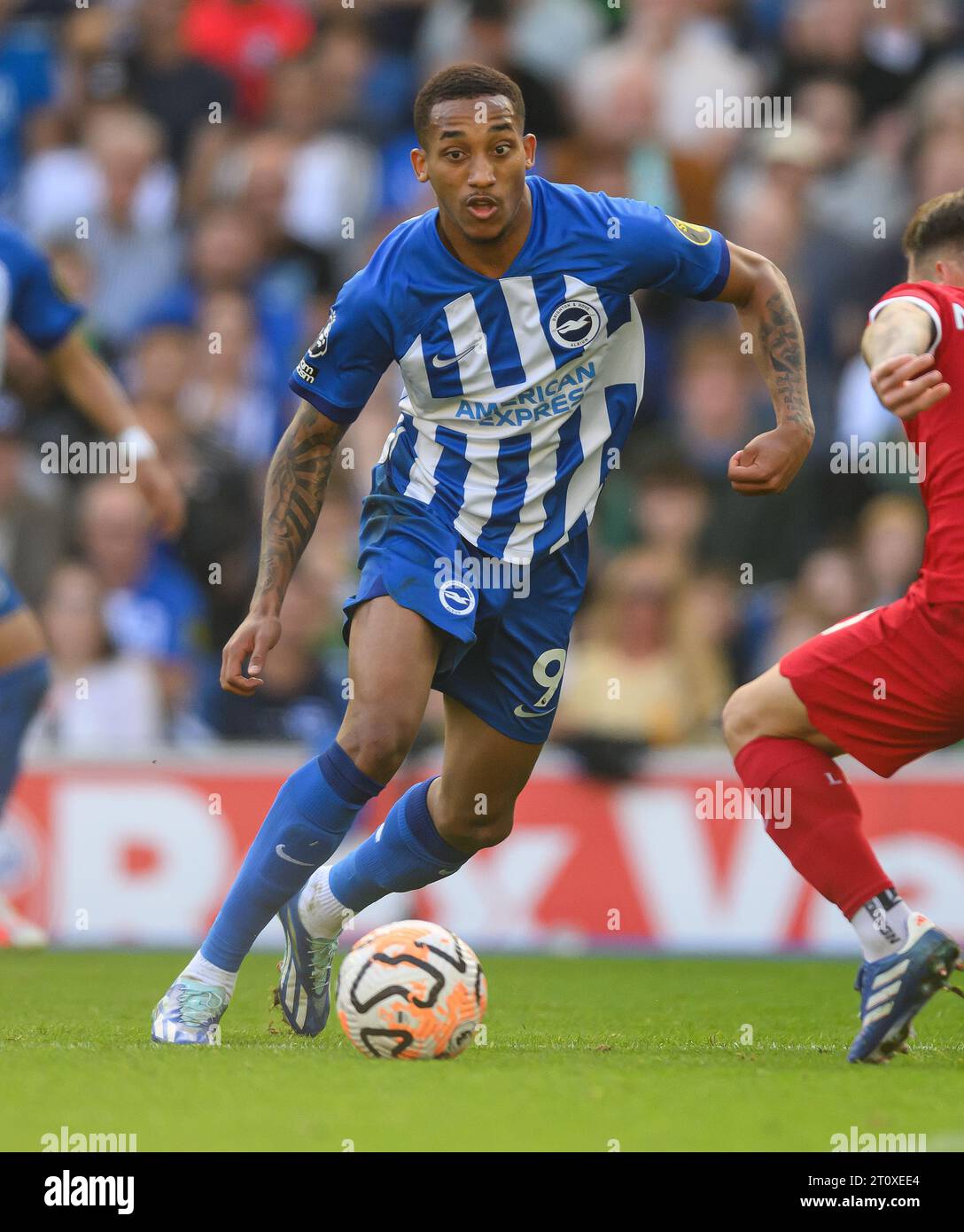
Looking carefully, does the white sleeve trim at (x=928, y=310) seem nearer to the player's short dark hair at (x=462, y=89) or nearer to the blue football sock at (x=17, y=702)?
the player's short dark hair at (x=462, y=89)

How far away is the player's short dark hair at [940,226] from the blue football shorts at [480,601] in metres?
1.15

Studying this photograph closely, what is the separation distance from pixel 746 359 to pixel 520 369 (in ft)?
18.0

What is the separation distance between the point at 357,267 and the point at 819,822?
6659 millimetres

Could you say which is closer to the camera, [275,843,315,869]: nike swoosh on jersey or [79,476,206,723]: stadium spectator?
[275,843,315,869]: nike swoosh on jersey

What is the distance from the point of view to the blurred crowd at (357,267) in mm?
9453

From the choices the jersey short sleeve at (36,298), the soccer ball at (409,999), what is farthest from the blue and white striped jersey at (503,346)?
the jersey short sleeve at (36,298)

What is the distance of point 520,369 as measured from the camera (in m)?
4.96

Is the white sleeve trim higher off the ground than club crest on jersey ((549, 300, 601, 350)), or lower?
lower

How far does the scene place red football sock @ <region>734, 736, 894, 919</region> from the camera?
4602 mm

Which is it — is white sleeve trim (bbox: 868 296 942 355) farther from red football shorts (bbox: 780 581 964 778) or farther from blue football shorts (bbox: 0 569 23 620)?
blue football shorts (bbox: 0 569 23 620)

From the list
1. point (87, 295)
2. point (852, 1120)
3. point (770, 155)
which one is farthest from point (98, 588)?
point (852, 1120)

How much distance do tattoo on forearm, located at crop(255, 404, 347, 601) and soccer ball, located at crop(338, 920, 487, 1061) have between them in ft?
3.37

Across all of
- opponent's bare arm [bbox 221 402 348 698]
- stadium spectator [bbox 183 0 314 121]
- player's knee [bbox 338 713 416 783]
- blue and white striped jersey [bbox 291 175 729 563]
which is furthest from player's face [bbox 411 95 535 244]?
stadium spectator [bbox 183 0 314 121]

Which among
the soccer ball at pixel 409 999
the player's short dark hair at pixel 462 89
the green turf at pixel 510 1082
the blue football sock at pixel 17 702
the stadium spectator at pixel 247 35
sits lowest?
the green turf at pixel 510 1082
